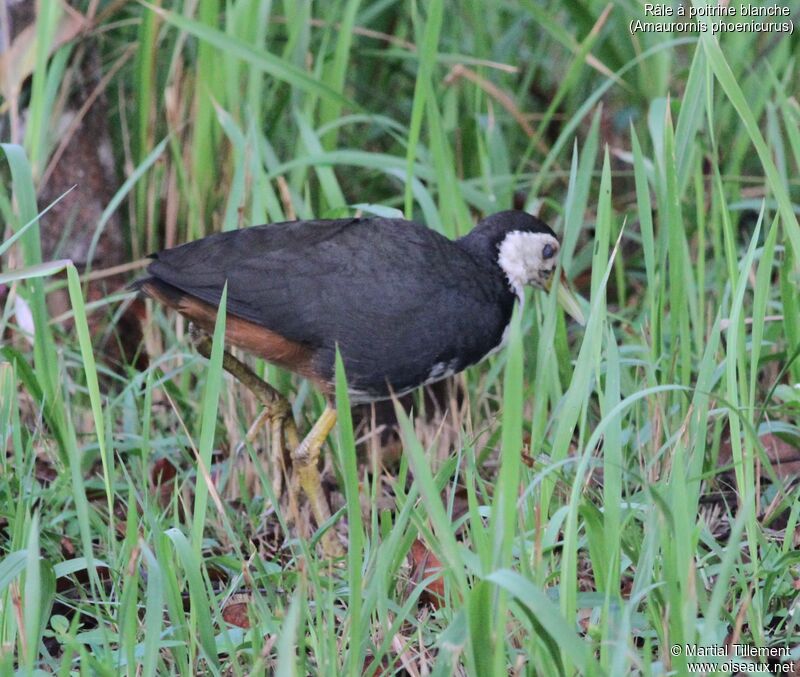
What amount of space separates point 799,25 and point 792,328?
5.48 feet

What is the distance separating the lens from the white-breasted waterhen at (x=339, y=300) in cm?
297

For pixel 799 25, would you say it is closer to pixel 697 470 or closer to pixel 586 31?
pixel 586 31

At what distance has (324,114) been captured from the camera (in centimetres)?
385

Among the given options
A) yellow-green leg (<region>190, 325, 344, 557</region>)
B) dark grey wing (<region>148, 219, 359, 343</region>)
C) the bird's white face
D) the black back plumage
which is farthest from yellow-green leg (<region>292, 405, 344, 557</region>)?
the bird's white face

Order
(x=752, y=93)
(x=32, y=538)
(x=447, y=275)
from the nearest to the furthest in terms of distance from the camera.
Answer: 1. (x=32, y=538)
2. (x=447, y=275)
3. (x=752, y=93)

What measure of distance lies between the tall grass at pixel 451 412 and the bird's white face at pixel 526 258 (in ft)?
0.44

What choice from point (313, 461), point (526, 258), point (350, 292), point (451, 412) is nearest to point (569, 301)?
point (526, 258)

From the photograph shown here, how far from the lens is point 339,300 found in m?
2.98

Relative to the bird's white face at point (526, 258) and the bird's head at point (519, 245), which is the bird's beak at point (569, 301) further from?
the bird's white face at point (526, 258)

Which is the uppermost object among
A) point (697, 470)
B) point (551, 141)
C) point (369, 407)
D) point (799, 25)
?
point (799, 25)

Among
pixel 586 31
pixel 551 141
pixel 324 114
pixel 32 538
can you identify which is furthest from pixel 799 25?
pixel 32 538

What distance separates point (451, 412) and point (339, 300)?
70cm

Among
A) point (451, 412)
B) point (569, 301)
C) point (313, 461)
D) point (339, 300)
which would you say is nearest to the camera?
point (339, 300)

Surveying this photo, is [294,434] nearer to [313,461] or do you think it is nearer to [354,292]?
[313,461]
